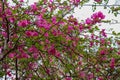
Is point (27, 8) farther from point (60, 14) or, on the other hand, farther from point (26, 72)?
point (26, 72)

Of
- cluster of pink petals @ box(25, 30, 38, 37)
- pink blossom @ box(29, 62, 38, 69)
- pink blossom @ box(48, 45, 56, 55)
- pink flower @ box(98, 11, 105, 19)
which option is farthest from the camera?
pink blossom @ box(29, 62, 38, 69)

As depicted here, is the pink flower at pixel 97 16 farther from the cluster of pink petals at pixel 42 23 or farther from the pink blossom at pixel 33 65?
the pink blossom at pixel 33 65

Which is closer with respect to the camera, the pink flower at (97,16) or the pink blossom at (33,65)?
the pink flower at (97,16)

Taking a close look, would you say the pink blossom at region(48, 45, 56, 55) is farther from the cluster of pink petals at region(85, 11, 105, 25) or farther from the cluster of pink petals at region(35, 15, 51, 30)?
the cluster of pink petals at region(85, 11, 105, 25)

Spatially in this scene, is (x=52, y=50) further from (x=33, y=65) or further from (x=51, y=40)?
(x=33, y=65)

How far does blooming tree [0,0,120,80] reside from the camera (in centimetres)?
582

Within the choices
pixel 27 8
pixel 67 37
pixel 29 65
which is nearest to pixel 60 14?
pixel 67 37

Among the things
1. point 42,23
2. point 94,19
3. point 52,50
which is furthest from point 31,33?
point 94,19

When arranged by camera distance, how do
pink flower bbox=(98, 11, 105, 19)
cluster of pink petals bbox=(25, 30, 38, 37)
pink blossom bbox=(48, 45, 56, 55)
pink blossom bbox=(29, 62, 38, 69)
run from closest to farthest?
cluster of pink petals bbox=(25, 30, 38, 37)
pink blossom bbox=(48, 45, 56, 55)
pink flower bbox=(98, 11, 105, 19)
pink blossom bbox=(29, 62, 38, 69)

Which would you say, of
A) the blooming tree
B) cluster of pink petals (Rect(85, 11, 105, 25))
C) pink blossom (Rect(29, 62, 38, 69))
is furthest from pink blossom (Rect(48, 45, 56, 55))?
pink blossom (Rect(29, 62, 38, 69))

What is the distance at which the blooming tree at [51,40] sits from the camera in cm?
582

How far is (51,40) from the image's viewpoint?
5816 mm

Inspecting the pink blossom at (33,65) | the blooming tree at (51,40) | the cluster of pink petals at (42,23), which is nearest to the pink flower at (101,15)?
the blooming tree at (51,40)

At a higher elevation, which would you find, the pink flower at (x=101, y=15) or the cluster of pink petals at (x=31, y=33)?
the pink flower at (x=101, y=15)
